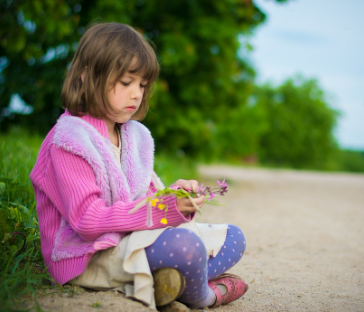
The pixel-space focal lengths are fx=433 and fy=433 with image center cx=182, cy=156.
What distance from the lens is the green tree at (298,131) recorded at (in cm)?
3180

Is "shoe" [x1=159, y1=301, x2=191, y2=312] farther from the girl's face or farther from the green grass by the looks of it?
the girl's face

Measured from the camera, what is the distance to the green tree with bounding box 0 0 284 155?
22.5 ft

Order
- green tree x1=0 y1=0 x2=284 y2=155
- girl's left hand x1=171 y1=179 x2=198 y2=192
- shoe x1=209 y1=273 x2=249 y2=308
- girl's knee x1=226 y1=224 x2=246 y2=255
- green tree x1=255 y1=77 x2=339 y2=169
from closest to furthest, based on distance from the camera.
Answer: girl's left hand x1=171 y1=179 x2=198 y2=192, shoe x1=209 y1=273 x2=249 y2=308, girl's knee x1=226 y1=224 x2=246 y2=255, green tree x1=0 y1=0 x2=284 y2=155, green tree x1=255 y1=77 x2=339 y2=169

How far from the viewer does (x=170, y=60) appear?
677cm

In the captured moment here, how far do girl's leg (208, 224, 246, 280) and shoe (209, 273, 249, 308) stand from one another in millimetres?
45

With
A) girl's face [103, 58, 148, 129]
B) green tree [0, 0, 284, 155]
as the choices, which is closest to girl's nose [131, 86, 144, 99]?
girl's face [103, 58, 148, 129]

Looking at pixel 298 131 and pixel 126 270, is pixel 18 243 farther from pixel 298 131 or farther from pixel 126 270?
pixel 298 131

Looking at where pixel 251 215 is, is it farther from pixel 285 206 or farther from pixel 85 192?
pixel 85 192

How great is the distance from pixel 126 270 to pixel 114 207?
0.86 feet

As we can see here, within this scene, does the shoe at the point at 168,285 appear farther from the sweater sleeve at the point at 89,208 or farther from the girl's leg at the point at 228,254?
the girl's leg at the point at 228,254

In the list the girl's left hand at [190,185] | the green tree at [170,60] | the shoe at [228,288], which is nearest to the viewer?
the girl's left hand at [190,185]

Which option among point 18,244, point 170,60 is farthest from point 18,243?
point 170,60

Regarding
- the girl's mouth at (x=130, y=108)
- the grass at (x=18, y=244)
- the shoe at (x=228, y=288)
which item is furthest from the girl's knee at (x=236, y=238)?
the grass at (x=18, y=244)

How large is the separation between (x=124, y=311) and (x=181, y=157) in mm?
6939
